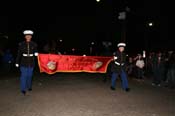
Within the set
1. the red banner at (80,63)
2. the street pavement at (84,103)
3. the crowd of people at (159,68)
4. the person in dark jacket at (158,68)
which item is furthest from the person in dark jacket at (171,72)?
the red banner at (80,63)

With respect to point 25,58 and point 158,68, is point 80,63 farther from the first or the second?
point 25,58

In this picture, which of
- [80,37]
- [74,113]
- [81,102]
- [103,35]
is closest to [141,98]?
[81,102]

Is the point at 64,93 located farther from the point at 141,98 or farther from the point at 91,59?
the point at 91,59

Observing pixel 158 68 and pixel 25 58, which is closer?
pixel 25 58

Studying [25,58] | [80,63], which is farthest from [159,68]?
[25,58]

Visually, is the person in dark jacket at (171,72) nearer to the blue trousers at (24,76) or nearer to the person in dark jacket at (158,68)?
the person in dark jacket at (158,68)

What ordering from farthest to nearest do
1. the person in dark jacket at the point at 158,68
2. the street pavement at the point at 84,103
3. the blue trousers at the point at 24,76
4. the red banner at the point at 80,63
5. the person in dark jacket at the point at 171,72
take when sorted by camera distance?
the person in dark jacket at the point at 158,68
the red banner at the point at 80,63
the person in dark jacket at the point at 171,72
the blue trousers at the point at 24,76
the street pavement at the point at 84,103

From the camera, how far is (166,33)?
5297 centimetres

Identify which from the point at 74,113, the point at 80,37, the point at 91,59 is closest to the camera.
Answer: the point at 74,113

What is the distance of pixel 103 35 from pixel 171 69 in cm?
6023

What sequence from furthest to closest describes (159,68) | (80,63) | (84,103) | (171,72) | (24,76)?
(80,63) < (159,68) < (171,72) < (24,76) < (84,103)

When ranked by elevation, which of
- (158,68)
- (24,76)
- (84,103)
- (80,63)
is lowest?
(84,103)

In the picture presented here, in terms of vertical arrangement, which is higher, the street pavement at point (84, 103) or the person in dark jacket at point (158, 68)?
the person in dark jacket at point (158, 68)

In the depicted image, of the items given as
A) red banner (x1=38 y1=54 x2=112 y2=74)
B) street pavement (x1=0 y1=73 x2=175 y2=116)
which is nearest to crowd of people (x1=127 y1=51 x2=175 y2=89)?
red banner (x1=38 y1=54 x2=112 y2=74)
